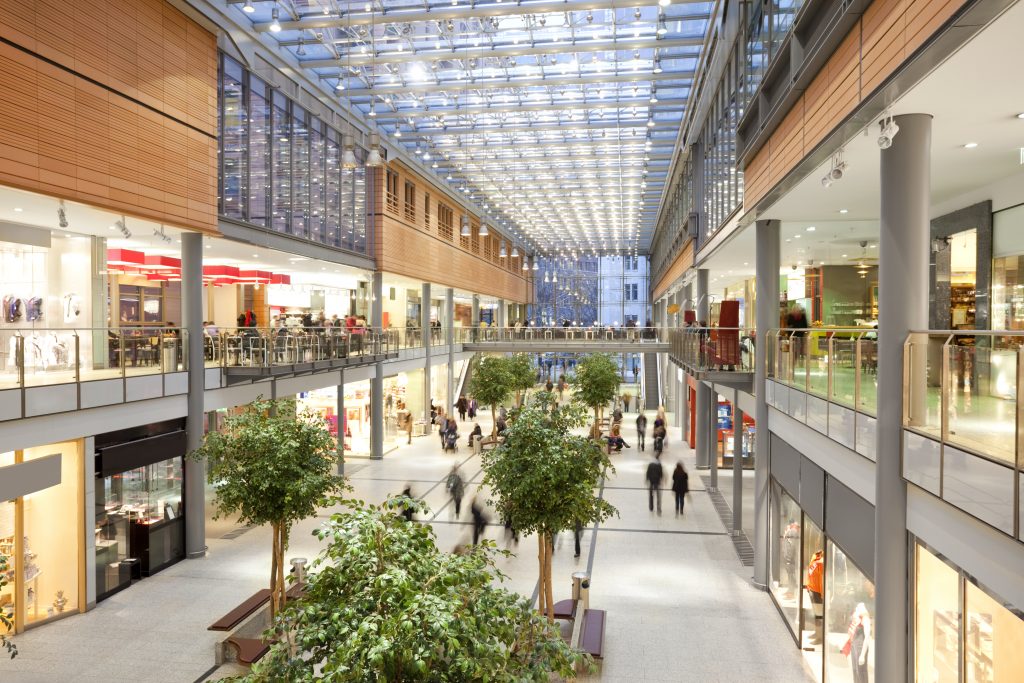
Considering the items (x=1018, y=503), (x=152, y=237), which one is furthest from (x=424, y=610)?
(x=152, y=237)

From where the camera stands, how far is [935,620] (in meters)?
5.42

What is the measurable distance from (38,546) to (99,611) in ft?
4.67

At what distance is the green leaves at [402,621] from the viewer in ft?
10.6

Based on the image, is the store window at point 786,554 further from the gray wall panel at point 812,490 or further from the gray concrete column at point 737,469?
the gray concrete column at point 737,469

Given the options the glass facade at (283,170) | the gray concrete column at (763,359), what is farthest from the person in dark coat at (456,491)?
the glass facade at (283,170)

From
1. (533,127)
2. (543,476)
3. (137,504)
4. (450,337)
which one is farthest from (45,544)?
(450,337)

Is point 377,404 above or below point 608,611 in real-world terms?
above

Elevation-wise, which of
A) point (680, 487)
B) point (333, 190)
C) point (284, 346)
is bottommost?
point (680, 487)

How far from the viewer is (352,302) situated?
3078 cm

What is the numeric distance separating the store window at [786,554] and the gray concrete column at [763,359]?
285 mm

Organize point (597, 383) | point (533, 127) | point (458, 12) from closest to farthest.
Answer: point (458, 12) → point (533, 127) → point (597, 383)

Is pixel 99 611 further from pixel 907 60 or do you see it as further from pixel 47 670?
pixel 907 60

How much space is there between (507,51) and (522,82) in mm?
2128

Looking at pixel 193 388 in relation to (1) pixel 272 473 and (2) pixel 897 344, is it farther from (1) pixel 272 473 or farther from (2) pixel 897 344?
(2) pixel 897 344
